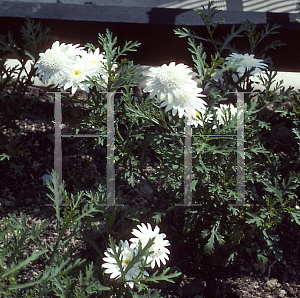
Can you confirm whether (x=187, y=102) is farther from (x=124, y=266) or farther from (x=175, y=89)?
(x=124, y=266)

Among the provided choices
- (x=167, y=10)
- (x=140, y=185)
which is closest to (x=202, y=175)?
(x=140, y=185)

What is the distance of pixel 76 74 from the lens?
158 centimetres

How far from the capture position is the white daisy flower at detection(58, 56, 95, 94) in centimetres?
158

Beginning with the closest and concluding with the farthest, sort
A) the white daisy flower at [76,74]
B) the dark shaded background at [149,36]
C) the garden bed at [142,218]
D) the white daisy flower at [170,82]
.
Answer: the white daisy flower at [170,82], the white daisy flower at [76,74], the garden bed at [142,218], the dark shaded background at [149,36]

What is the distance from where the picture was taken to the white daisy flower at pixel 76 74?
5.17ft

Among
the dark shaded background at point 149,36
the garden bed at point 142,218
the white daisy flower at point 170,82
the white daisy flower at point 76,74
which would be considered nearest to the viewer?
the white daisy flower at point 170,82

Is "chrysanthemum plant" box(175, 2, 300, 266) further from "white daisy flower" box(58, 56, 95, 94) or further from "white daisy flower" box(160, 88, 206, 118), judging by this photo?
"white daisy flower" box(58, 56, 95, 94)

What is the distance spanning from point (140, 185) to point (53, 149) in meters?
0.62

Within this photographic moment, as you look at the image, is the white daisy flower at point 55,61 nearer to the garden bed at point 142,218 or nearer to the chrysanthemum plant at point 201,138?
the chrysanthemum plant at point 201,138

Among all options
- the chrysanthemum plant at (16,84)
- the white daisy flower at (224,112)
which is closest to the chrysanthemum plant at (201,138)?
the white daisy flower at (224,112)

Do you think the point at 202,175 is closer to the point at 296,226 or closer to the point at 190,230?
the point at 190,230

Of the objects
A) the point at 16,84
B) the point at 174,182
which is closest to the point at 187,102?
the point at 174,182

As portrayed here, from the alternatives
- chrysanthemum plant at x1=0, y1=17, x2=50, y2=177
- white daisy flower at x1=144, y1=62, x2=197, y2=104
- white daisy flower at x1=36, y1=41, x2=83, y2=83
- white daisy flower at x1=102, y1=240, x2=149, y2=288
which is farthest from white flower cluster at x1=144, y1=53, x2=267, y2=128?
chrysanthemum plant at x1=0, y1=17, x2=50, y2=177

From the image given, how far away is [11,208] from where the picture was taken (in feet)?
6.93
